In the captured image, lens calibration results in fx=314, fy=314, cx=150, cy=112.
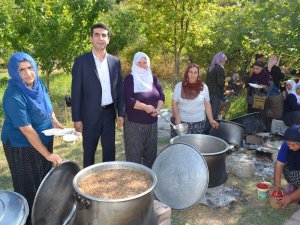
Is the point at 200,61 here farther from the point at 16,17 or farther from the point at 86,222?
the point at 86,222

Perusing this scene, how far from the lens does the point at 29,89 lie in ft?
9.02

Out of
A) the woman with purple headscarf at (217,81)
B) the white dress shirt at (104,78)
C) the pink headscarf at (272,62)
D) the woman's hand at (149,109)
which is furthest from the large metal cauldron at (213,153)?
the pink headscarf at (272,62)

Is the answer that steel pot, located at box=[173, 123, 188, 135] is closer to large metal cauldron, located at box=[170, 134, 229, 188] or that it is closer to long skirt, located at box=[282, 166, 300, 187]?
large metal cauldron, located at box=[170, 134, 229, 188]

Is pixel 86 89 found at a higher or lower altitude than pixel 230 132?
higher

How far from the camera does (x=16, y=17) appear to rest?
6.88m

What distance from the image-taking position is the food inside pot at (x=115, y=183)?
252cm

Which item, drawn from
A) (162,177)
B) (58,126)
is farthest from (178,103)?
(58,126)

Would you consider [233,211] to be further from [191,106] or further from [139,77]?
[139,77]

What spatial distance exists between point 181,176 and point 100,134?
42.5 inches

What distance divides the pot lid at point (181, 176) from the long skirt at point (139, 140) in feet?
1.47

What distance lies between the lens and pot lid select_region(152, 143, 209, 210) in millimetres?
3471

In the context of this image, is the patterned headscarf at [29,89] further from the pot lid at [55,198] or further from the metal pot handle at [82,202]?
the metal pot handle at [82,202]

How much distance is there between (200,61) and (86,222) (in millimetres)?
10947

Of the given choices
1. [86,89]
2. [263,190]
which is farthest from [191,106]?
[86,89]
